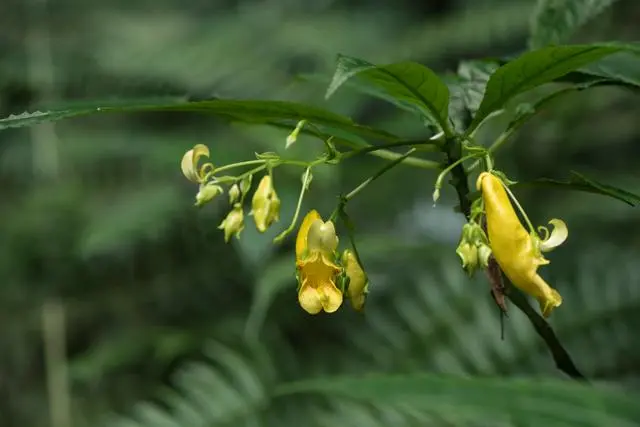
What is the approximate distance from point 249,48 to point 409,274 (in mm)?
717

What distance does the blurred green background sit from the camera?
1338 mm

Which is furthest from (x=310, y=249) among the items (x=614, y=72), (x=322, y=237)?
(x=614, y=72)

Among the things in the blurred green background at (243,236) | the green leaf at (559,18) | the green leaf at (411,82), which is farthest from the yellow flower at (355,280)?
the blurred green background at (243,236)

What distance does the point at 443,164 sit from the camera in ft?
1.69

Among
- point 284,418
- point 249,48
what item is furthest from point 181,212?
point 284,418

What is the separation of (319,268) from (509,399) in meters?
0.14

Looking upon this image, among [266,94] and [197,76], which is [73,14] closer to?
[197,76]

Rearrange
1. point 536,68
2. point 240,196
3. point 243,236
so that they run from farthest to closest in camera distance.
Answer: point 243,236
point 240,196
point 536,68

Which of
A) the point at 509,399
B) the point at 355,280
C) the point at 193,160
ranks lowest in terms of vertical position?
the point at 509,399

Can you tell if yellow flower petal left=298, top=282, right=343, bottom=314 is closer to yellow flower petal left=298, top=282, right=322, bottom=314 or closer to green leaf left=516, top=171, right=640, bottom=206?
yellow flower petal left=298, top=282, right=322, bottom=314

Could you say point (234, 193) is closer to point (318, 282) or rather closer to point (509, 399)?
point (318, 282)

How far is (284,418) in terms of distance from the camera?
4.35ft

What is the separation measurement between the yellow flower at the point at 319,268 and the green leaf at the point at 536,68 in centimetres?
12

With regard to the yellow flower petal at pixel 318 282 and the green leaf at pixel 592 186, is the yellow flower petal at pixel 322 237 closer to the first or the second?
the yellow flower petal at pixel 318 282
